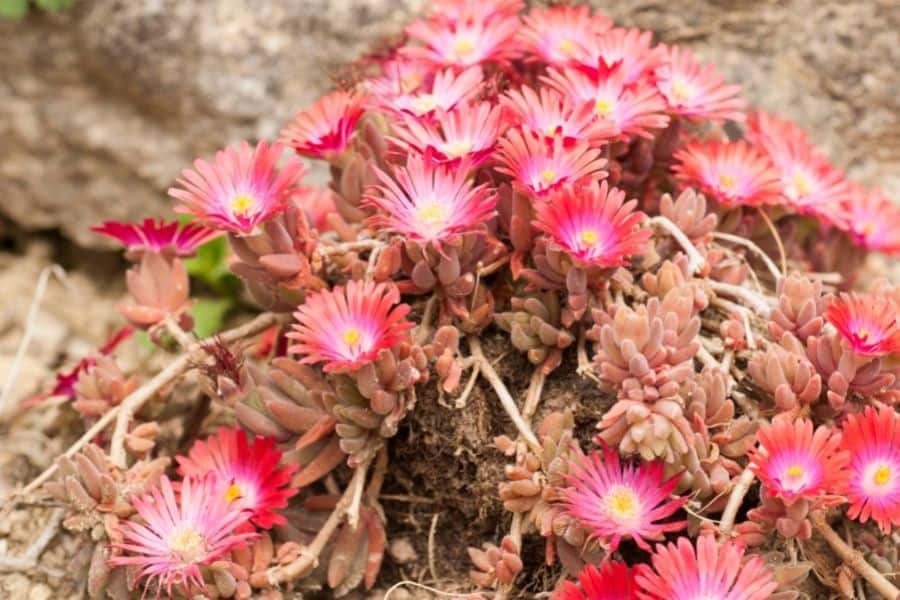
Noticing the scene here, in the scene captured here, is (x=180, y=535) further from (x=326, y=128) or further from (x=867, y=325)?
(x=867, y=325)

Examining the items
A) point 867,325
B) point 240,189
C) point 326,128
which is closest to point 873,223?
point 867,325

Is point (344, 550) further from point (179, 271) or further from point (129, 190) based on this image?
point (129, 190)

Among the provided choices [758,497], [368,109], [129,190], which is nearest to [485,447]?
[758,497]

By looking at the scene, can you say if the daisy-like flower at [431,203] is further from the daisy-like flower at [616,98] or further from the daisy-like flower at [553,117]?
the daisy-like flower at [616,98]

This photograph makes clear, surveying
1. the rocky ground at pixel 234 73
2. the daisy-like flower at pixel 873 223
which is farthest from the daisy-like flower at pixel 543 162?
the rocky ground at pixel 234 73

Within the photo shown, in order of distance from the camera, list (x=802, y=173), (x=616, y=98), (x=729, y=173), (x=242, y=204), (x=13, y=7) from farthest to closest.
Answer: (x=13, y=7) → (x=802, y=173) → (x=729, y=173) → (x=616, y=98) → (x=242, y=204)
